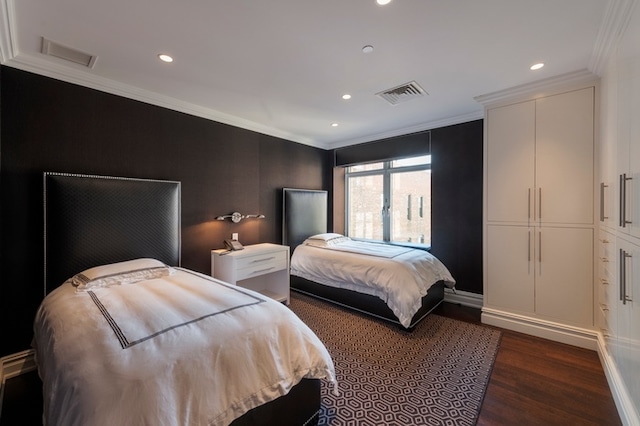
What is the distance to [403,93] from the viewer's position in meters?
2.82

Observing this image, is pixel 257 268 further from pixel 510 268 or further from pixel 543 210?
pixel 543 210

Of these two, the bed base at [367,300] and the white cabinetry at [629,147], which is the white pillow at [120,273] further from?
the white cabinetry at [629,147]

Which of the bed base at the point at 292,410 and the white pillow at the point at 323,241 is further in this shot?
the white pillow at the point at 323,241

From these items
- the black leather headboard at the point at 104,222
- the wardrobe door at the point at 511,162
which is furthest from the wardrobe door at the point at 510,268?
the black leather headboard at the point at 104,222

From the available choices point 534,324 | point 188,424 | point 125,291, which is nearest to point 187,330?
point 188,424

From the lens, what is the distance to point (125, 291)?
188cm

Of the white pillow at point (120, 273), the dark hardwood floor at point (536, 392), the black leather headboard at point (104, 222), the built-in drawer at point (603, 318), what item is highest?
the black leather headboard at point (104, 222)

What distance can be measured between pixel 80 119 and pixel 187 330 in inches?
91.1

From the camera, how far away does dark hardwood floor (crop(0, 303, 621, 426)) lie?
166 centimetres

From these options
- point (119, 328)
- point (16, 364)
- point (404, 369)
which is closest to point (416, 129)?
point (404, 369)

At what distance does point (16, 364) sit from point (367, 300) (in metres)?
3.11

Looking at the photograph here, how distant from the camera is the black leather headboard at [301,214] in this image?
411 centimetres

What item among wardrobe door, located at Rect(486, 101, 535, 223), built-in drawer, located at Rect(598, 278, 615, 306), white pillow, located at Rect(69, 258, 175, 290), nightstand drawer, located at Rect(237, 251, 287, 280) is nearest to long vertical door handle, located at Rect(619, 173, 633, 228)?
built-in drawer, located at Rect(598, 278, 615, 306)

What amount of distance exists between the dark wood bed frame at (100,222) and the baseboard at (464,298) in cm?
357
